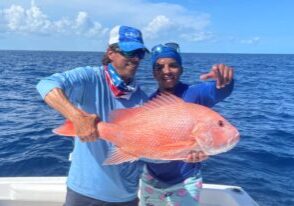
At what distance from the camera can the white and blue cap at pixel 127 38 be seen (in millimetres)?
3213

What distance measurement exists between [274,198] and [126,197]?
194 inches

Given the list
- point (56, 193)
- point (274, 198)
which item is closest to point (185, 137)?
point (56, 193)

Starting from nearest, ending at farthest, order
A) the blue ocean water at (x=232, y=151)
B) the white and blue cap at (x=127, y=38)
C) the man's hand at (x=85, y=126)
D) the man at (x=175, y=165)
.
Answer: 1. the man's hand at (x=85, y=126)
2. the white and blue cap at (x=127, y=38)
3. the man at (x=175, y=165)
4. the blue ocean water at (x=232, y=151)

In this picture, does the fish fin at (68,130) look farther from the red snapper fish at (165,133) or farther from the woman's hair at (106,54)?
the woman's hair at (106,54)

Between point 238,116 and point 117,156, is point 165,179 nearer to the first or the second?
point 117,156

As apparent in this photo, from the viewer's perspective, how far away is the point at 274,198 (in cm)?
747

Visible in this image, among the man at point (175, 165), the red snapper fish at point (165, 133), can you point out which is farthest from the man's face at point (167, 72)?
the red snapper fish at point (165, 133)

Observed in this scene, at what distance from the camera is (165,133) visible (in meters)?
2.93

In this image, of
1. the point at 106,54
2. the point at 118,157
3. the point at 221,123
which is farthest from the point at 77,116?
the point at 221,123

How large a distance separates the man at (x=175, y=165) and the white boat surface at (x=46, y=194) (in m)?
1.55

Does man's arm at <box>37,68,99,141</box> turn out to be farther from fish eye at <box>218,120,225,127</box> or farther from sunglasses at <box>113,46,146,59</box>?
fish eye at <box>218,120,225,127</box>

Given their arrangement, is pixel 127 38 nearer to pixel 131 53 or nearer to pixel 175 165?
pixel 131 53

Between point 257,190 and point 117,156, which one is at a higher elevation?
point 117,156

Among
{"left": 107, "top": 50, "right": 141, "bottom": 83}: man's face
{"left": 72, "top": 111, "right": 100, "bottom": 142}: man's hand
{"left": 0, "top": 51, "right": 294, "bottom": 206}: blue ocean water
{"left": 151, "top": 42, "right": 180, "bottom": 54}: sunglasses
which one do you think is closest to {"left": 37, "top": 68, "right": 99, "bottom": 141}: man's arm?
{"left": 72, "top": 111, "right": 100, "bottom": 142}: man's hand
